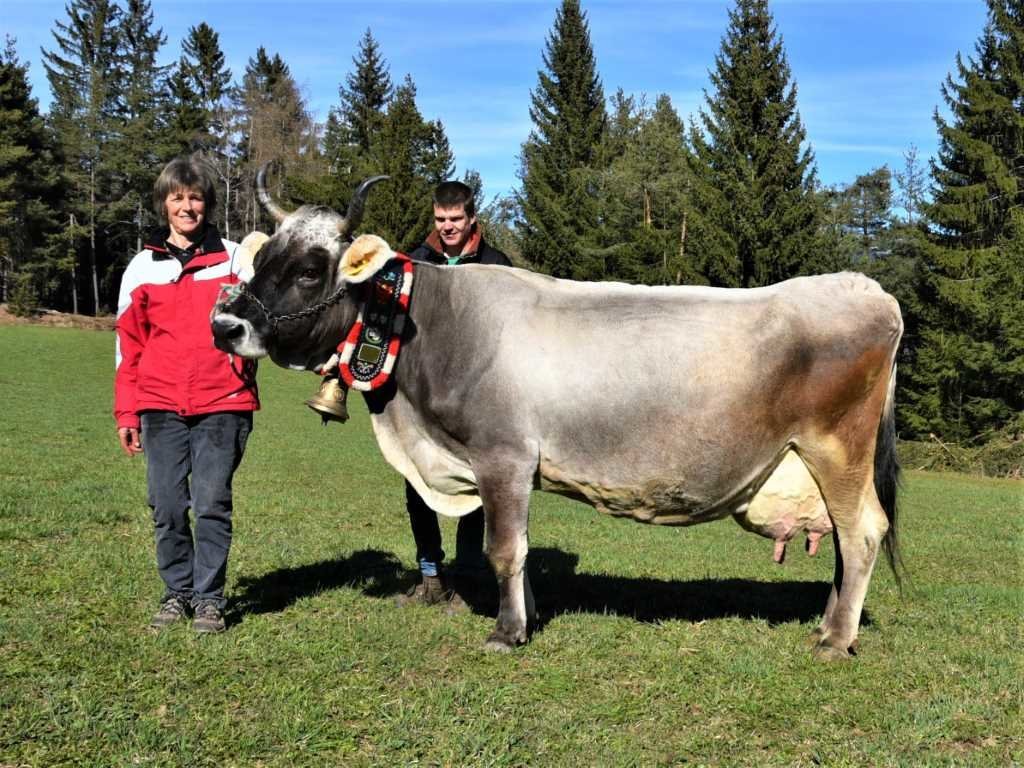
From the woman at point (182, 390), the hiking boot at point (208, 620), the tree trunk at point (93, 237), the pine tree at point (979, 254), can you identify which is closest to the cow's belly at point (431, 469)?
the woman at point (182, 390)

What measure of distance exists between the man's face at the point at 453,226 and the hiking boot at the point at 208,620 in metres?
3.01

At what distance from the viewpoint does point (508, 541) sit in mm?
5520

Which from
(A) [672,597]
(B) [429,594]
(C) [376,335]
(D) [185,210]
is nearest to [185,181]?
(D) [185,210]

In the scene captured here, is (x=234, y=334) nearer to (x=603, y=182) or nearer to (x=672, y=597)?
(x=672, y=597)

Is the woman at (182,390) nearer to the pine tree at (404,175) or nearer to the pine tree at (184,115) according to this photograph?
the pine tree at (404,175)

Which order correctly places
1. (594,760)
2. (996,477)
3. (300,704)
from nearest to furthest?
(594,760), (300,704), (996,477)

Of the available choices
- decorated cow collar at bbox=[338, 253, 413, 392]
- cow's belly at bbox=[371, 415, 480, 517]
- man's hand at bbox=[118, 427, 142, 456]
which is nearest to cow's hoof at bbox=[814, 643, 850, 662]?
cow's belly at bbox=[371, 415, 480, 517]

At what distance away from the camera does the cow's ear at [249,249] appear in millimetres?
5332

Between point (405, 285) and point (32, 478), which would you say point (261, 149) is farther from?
point (405, 285)

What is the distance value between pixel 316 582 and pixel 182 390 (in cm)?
214

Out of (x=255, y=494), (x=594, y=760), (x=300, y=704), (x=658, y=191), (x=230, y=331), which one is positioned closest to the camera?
(x=594, y=760)

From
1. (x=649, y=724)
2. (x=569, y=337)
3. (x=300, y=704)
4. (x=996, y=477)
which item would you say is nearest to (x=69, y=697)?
(x=300, y=704)

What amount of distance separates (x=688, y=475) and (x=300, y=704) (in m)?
2.56

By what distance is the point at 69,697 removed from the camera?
4312 mm
